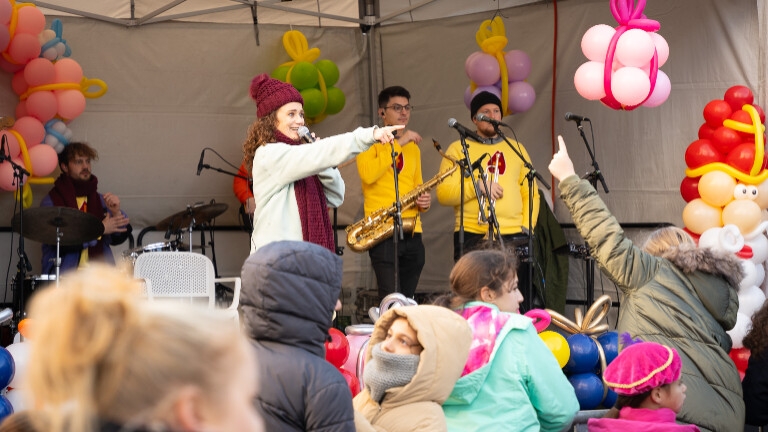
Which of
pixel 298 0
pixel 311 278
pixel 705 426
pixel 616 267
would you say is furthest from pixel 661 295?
pixel 298 0

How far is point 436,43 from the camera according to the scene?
7.73 metres

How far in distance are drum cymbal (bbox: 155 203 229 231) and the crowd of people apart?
253 cm

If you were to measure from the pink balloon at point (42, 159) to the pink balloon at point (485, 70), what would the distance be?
295 cm

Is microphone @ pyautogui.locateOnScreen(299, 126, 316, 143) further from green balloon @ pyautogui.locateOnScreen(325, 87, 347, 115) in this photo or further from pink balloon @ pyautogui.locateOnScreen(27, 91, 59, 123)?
green balloon @ pyautogui.locateOnScreen(325, 87, 347, 115)

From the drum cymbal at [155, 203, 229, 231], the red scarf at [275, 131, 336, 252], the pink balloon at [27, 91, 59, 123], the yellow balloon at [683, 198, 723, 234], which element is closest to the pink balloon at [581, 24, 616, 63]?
the yellow balloon at [683, 198, 723, 234]

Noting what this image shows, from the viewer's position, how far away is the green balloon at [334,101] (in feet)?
24.6

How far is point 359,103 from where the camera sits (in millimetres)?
8055

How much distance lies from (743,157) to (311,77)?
127 inches

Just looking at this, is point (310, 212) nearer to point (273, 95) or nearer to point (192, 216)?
point (273, 95)

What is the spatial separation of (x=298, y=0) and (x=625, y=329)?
191 inches

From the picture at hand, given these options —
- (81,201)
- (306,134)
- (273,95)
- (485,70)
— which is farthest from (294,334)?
(81,201)

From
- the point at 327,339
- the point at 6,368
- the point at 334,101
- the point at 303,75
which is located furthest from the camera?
the point at 334,101

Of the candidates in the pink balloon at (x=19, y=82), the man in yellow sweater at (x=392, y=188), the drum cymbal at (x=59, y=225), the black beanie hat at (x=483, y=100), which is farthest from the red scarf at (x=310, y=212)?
the pink balloon at (x=19, y=82)

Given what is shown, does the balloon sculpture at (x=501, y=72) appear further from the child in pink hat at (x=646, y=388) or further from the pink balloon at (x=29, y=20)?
the child in pink hat at (x=646, y=388)
